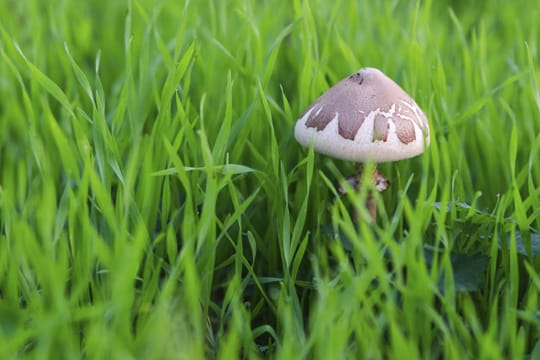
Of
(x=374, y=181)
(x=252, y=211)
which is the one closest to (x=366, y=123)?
(x=374, y=181)

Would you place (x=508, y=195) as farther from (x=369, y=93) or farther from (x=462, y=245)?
(x=369, y=93)

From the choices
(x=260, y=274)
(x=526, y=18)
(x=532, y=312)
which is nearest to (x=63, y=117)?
(x=260, y=274)

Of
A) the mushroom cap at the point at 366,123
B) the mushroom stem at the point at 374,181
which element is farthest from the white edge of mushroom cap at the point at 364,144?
the mushroom stem at the point at 374,181

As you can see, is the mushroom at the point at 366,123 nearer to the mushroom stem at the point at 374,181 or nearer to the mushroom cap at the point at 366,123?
the mushroom cap at the point at 366,123

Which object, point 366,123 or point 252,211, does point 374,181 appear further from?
point 252,211

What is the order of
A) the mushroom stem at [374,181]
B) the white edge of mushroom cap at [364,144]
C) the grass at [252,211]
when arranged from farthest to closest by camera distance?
1. the mushroom stem at [374,181]
2. the white edge of mushroom cap at [364,144]
3. the grass at [252,211]

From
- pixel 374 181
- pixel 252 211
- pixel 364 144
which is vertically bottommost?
pixel 252 211

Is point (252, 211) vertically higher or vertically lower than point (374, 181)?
lower

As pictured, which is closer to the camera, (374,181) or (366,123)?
(366,123)
